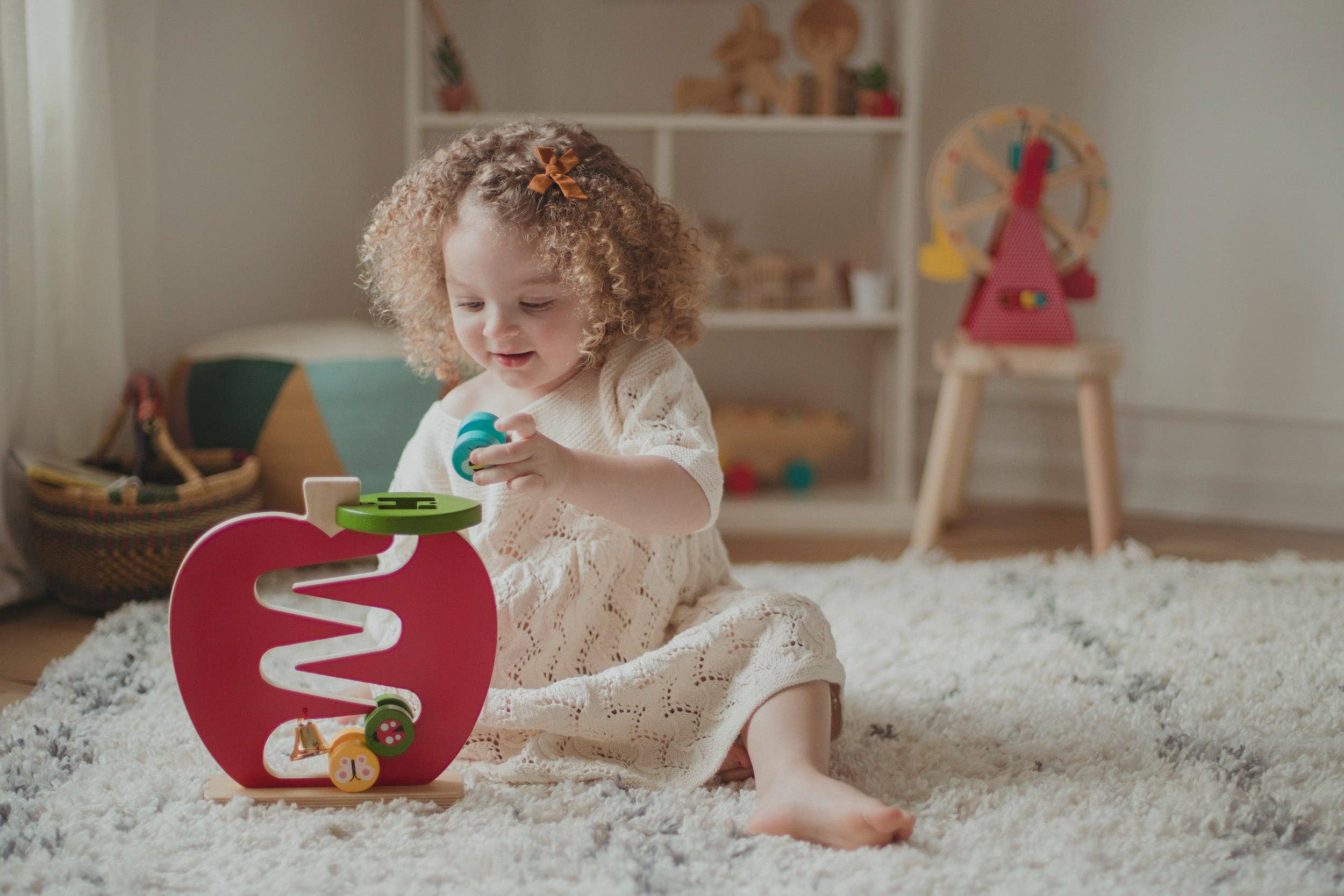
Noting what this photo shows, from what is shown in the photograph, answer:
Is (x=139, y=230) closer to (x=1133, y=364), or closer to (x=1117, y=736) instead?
(x=1117, y=736)

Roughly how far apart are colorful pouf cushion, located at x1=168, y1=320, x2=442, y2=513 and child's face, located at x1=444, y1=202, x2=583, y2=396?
733 mm

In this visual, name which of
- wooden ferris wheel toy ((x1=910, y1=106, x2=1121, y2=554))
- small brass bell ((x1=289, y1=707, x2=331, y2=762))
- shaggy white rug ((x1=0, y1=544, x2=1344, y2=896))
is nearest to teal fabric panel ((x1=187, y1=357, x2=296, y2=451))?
shaggy white rug ((x1=0, y1=544, x2=1344, y2=896))

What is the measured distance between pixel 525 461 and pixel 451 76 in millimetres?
1336

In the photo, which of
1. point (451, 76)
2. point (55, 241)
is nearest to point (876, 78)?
point (451, 76)

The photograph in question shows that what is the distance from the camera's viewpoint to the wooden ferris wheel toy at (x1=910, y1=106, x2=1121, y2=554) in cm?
181

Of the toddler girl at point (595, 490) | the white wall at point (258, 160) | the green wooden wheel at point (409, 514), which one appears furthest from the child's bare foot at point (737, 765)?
the white wall at point (258, 160)

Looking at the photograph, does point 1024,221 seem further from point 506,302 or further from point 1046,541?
point 506,302

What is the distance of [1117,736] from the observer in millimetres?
1059

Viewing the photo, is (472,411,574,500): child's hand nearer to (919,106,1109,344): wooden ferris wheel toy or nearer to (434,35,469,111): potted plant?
(919,106,1109,344): wooden ferris wheel toy

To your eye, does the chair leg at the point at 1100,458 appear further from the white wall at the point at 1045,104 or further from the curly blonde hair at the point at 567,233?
the curly blonde hair at the point at 567,233

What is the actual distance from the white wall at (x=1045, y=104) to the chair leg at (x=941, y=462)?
56cm

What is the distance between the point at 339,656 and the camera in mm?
907

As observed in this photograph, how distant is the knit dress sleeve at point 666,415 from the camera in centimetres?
98

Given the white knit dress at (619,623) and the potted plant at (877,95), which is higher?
the potted plant at (877,95)
